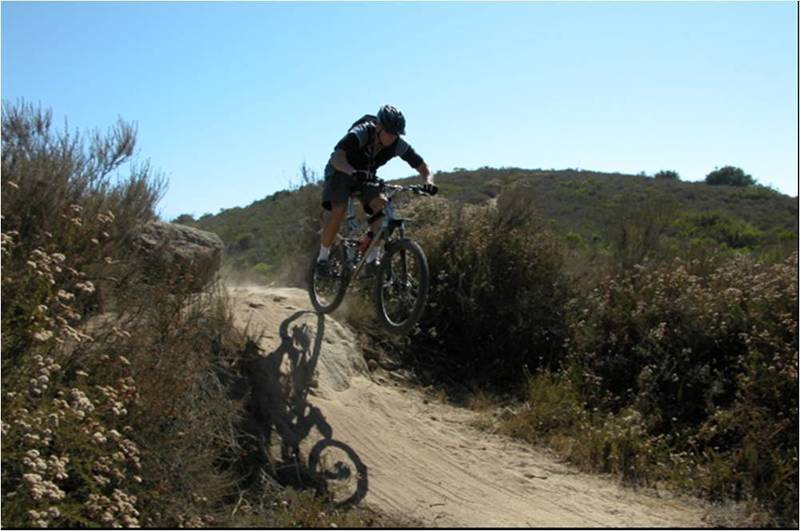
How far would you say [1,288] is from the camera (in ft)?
18.4

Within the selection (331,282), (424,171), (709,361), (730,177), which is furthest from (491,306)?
(730,177)

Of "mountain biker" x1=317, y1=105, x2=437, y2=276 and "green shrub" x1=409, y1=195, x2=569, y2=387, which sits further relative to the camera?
"green shrub" x1=409, y1=195, x2=569, y2=387

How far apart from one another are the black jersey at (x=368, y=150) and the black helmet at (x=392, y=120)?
367 mm

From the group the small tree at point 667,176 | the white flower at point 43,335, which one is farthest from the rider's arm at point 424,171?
the small tree at point 667,176

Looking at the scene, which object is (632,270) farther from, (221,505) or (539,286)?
(221,505)

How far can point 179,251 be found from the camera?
9.91m

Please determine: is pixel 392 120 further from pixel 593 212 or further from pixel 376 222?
pixel 593 212

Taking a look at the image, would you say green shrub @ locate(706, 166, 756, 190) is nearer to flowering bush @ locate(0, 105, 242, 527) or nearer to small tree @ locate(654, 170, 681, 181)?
small tree @ locate(654, 170, 681, 181)

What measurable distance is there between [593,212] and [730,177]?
49.2ft

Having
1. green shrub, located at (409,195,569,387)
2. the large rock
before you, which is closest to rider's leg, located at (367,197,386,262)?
the large rock

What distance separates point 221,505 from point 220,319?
7.06ft

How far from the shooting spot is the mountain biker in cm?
767

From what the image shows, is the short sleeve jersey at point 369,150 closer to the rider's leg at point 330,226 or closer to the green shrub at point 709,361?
the rider's leg at point 330,226

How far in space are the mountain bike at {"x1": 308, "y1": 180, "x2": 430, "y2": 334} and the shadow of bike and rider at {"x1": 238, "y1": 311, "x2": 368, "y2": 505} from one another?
0.84 metres
